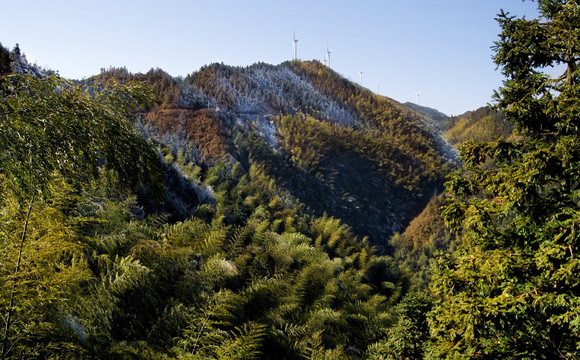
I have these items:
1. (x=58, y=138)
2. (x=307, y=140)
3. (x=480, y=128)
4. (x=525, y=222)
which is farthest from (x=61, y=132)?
(x=480, y=128)

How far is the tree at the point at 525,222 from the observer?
12.8ft

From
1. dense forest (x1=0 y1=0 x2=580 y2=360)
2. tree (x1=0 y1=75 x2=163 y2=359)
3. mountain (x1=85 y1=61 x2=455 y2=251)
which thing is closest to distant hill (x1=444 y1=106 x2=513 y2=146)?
mountain (x1=85 y1=61 x2=455 y2=251)

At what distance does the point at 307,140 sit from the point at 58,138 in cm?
6294

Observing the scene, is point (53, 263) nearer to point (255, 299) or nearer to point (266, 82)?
point (255, 299)

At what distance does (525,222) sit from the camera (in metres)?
4.56

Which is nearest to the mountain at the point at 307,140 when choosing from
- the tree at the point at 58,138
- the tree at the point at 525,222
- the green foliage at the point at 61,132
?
the tree at the point at 525,222

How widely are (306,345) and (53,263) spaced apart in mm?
5553

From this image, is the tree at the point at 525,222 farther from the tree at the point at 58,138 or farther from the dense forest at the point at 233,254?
the tree at the point at 58,138

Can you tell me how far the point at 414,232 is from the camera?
184 ft

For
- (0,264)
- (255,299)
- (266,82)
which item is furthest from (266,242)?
(266,82)

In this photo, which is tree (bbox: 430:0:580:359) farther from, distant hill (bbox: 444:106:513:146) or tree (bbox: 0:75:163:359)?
distant hill (bbox: 444:106:513:146)

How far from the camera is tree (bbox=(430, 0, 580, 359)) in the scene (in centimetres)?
391

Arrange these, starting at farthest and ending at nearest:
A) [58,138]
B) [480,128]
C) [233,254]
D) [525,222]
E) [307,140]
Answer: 1. [480,128]
2. [307,140]
3. [233,254]
4. [525,222]
5. [58,138]

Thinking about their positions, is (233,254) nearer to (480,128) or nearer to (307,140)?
(307,140)
